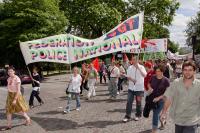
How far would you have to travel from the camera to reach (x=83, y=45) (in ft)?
42.2

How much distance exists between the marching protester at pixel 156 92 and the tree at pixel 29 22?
91.6 ft

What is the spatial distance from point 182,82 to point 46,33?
32.1 meters

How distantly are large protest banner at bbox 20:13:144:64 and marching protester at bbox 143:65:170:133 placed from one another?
128 inches

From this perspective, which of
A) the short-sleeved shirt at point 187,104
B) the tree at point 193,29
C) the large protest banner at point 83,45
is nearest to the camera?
the short-sleeved shirt at point 187,104

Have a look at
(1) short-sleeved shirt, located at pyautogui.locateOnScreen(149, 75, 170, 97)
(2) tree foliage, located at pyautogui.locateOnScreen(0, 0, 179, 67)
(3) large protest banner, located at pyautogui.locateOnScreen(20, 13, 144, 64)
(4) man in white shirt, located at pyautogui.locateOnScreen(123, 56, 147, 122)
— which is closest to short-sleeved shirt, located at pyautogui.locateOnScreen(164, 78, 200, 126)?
(1) short-sleeved shirt, located at pyautogui.locateOnScreen(149, 75, 170, 97)

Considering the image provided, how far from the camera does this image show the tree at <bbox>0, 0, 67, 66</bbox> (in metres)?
37.2

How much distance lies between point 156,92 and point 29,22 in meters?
30.7

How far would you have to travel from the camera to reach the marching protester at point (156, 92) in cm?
905

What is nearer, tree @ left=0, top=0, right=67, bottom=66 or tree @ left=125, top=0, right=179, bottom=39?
tree @ left=0, top=0, right=67, bottom=66

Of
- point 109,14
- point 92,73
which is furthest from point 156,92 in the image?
point 109,14

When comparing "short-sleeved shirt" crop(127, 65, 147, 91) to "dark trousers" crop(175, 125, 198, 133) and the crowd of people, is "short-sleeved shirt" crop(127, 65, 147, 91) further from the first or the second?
"dark trousers" crop(175, 125, 198, 133)

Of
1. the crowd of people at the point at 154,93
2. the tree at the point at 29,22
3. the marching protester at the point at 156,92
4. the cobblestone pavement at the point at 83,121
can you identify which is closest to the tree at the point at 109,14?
the tree at the point at 29,22

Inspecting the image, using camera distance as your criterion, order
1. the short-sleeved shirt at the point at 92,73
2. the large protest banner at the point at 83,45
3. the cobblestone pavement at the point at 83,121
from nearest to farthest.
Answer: the cobblestone pavement at the point at 83,121 < the large protest banner at the point at 83,45 < the short-sleeved shirt at the point at 92,73

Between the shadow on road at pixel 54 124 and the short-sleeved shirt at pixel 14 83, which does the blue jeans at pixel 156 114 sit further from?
the short-sleeved shirt at pixel 14 83
